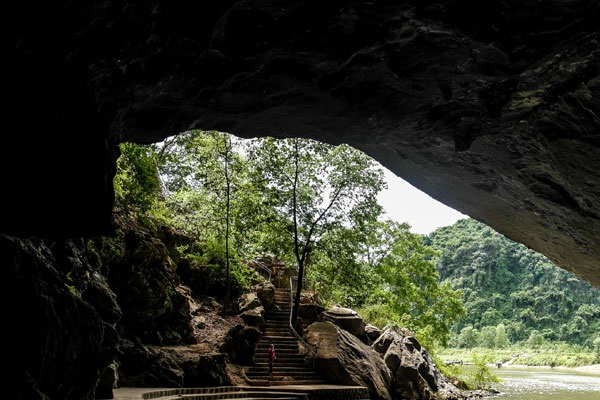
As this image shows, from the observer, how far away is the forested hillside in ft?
247

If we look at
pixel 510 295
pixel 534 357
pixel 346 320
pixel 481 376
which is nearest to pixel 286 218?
pixel 346 320

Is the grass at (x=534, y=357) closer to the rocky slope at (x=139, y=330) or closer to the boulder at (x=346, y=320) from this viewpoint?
the boulder at (x=346, y=320)

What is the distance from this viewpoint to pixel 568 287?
8419 cm

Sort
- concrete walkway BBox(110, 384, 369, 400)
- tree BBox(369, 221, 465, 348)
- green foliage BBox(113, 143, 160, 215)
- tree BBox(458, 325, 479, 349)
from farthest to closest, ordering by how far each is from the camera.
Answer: tree BBox(458, 325, 479, 349) < tree BBox(369, 221, 465, 348) < green foliage BBox(113, 143, 160, 215) < concrete walkway BBox(110, 384, 369, 400)

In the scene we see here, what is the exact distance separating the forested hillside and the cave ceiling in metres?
75.9

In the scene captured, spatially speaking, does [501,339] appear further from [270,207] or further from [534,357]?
[270,207]

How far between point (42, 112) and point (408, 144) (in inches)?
210

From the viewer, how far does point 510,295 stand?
90062 mm

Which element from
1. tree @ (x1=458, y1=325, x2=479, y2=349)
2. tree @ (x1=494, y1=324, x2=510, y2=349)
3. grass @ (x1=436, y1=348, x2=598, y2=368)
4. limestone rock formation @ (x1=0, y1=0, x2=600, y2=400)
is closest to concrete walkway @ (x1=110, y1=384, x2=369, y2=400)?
limestone rock formation @ (x1=0, y1=0, x2=600, y2=400)

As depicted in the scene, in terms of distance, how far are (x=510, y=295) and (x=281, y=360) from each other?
3420 inches

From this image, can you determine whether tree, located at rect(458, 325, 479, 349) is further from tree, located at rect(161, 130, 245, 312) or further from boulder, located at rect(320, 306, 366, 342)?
tree, located at rect(161, 130, 245, 312)

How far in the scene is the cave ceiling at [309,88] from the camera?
420cm

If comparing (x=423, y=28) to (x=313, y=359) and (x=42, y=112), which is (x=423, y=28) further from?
(x=313, y=359)

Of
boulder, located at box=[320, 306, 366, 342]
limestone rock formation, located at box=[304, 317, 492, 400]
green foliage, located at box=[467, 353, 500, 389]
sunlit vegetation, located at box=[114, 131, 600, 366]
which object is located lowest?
green foliage, located at box=[467, 353, 500, 389]
